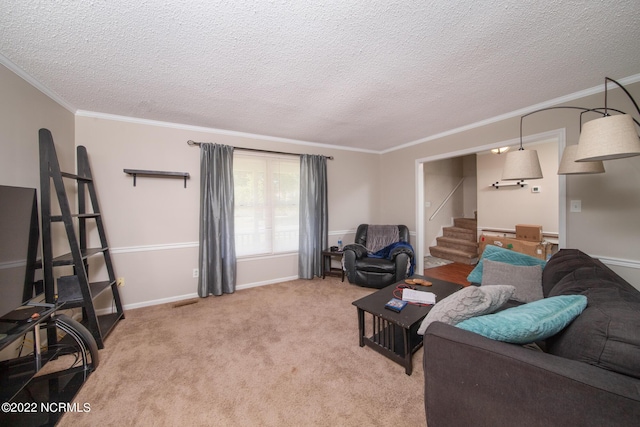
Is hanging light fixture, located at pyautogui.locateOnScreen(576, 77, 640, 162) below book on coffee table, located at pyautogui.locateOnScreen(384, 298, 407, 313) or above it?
above

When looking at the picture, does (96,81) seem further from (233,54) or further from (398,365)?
(398,365)

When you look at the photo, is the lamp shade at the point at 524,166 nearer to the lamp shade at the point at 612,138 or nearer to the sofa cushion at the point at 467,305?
the lamp shade at the point at 612,138

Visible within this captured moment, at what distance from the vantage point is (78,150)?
2.46 metres

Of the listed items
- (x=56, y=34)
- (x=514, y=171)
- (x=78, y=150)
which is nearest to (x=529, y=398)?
(x=514, y=171)

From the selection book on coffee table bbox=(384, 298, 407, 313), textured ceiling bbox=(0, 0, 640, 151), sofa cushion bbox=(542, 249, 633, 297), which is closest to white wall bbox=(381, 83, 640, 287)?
textured ceiling bbox=(0, 0, 640, 151)

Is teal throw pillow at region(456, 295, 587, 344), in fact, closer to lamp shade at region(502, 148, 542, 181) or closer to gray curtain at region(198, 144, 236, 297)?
lamp shade at region(502, 148, 542, 181)

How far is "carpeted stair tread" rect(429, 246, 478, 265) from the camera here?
4844 millimetres

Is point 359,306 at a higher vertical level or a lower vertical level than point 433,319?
lower

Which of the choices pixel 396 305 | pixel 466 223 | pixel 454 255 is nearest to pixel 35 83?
pixel 396 305

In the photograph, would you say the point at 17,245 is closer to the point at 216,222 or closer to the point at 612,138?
the point at 216,222

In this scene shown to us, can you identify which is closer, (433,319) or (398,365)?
(433,319)

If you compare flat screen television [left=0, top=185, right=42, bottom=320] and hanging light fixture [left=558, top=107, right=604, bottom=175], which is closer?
flat screen television [left=0, top=185, right=42, bottom=320]

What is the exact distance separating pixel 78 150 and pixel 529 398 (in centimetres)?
394

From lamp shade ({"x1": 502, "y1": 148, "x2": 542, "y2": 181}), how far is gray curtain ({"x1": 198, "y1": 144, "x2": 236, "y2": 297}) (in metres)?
3.16
